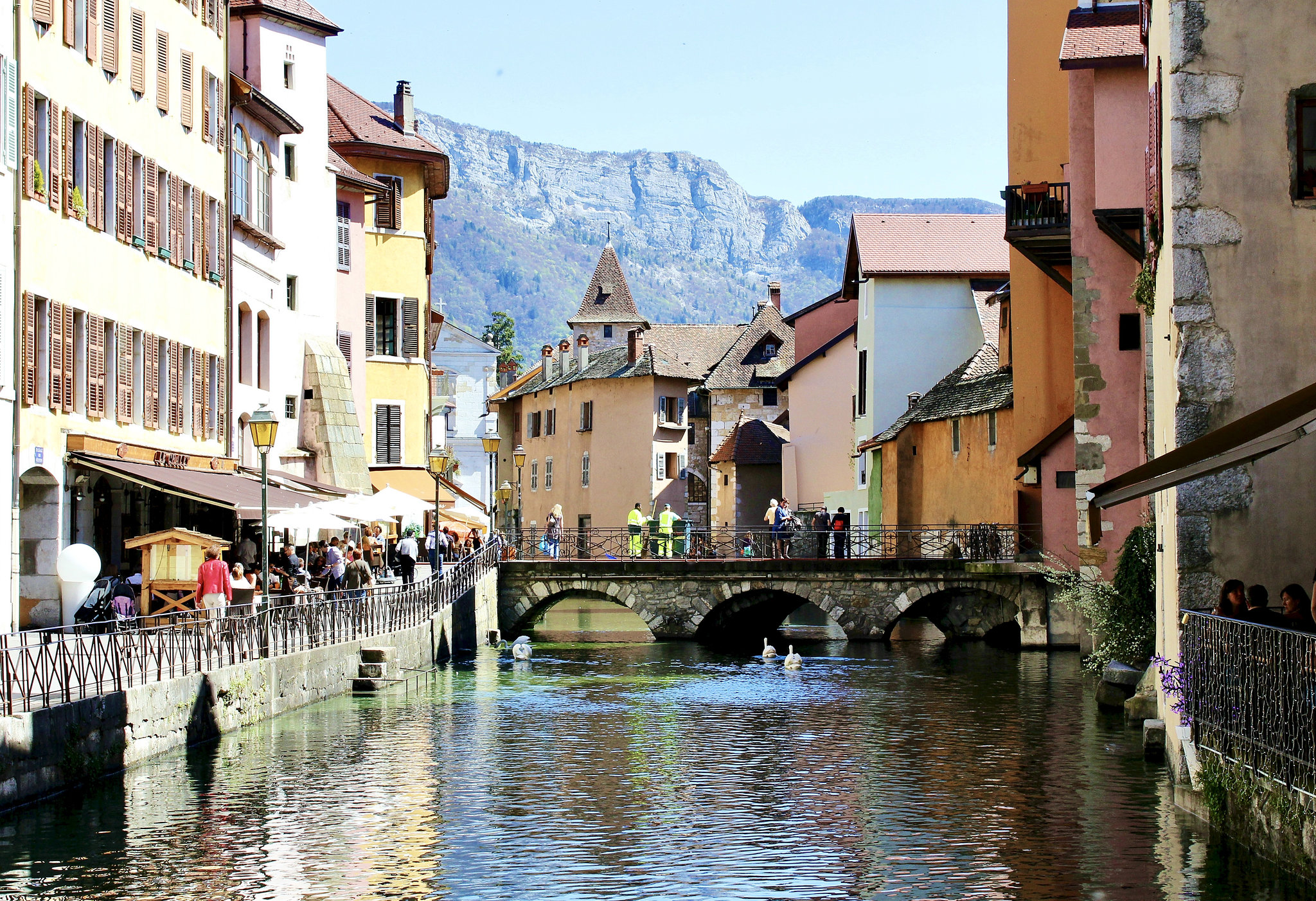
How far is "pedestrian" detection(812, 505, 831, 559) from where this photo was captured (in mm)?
47969

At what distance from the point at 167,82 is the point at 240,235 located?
5.91m

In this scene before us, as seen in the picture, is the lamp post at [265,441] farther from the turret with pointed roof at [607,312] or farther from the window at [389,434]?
the turret with pointed roof at [607,312]

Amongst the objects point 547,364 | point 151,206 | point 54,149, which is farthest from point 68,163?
point 547,364

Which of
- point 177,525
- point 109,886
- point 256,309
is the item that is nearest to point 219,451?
point 177,525

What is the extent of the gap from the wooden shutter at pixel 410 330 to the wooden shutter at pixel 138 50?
18877 millimetres

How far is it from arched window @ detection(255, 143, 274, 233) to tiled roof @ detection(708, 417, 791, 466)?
103 feet

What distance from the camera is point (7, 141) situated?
23.4 m

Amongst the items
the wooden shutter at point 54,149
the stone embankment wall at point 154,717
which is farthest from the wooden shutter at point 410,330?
the wooden shutter at point 54,149

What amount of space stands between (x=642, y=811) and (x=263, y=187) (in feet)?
79.7

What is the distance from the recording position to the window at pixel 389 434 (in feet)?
152

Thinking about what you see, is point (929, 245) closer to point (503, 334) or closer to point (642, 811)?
point (642, 811)

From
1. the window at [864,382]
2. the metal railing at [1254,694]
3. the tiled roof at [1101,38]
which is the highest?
the tiled roof at [1101,38]

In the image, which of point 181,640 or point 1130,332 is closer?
point 181,640

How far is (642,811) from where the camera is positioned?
17.5 meters
